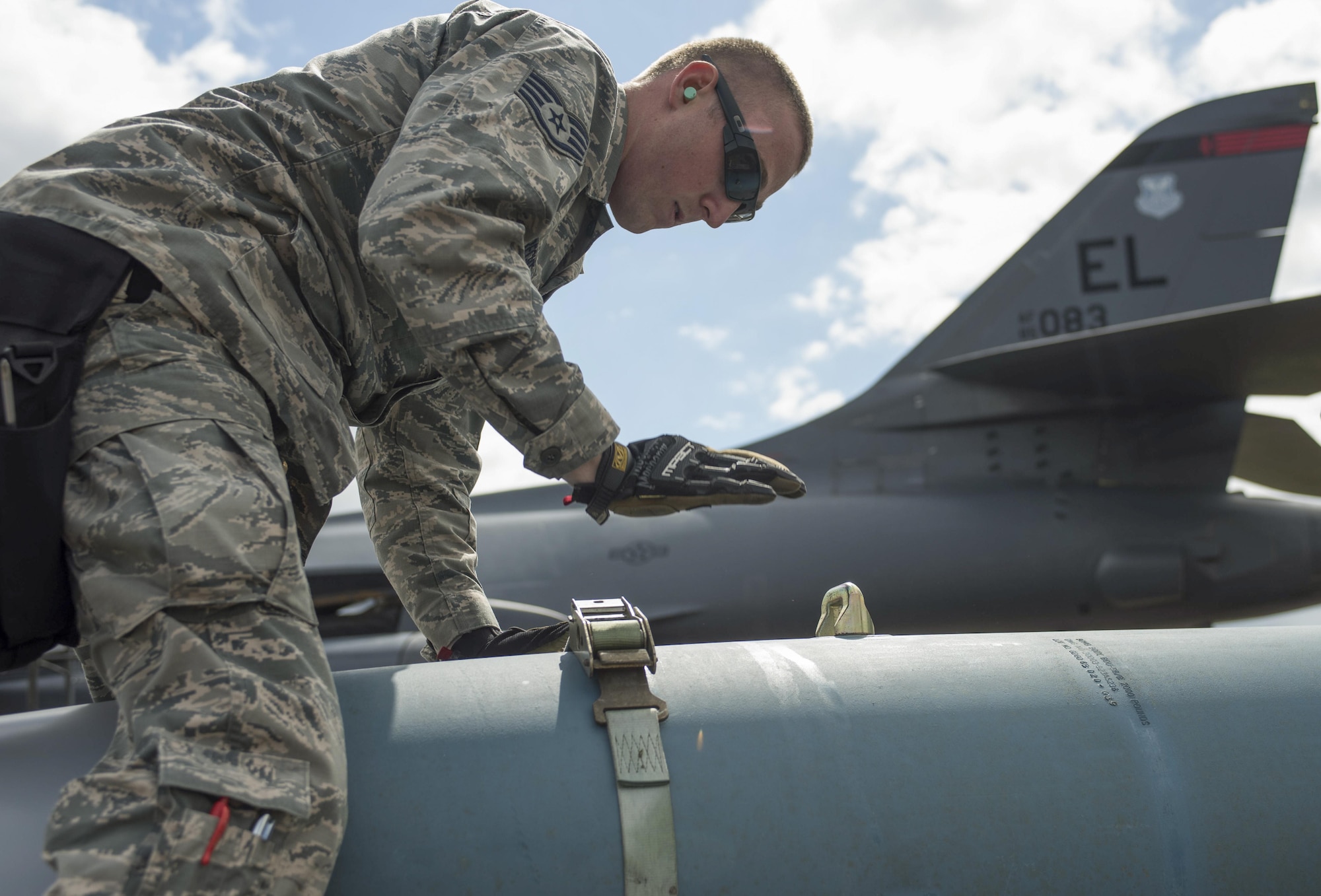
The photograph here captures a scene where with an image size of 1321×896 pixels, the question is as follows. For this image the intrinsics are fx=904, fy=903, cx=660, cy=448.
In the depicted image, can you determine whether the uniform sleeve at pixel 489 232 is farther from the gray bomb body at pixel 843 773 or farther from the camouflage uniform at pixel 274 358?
the gray bomb body at pixel 843 773

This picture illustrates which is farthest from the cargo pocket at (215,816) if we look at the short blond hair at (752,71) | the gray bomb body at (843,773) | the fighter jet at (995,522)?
the fighter jet at (995,522)

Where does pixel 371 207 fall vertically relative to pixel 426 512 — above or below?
above

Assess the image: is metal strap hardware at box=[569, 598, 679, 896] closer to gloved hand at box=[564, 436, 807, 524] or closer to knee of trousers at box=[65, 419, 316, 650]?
gloved hand at box=[564, 436, 807, 524]

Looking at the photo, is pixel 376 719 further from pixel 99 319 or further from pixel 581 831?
pixel 99 319

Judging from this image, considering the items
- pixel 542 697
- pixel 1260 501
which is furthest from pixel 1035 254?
pixel 542 697

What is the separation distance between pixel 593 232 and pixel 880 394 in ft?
16.1

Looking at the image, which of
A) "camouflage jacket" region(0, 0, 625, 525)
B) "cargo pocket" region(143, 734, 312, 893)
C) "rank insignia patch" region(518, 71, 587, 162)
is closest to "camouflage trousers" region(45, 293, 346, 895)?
"cargo pocket" region(143, 734, 312, 893)

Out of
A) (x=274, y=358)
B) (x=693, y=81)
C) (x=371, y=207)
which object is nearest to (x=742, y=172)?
(x=693, y=81)

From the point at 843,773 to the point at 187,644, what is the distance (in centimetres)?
92

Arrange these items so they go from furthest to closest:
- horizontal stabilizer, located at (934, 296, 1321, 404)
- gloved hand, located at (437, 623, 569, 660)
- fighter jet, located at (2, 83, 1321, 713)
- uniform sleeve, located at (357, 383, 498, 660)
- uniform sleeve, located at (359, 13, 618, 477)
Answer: fighter jet, located at (2, 83, 1321, 713) → horizontal stabilizer, located at (934, 296, 1321, 404) → uniform sleeve, located at (357, 383, 498, 660) → gloved hand, located at (437, 623, 569, 660) → uniform sleeve, located at (359, 13, 618, 477)

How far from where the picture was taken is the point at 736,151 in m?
1.67

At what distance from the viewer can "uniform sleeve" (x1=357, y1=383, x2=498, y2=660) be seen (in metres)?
1.97

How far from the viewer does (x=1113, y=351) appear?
5324mm

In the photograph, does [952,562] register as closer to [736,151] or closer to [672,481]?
[736,151]
